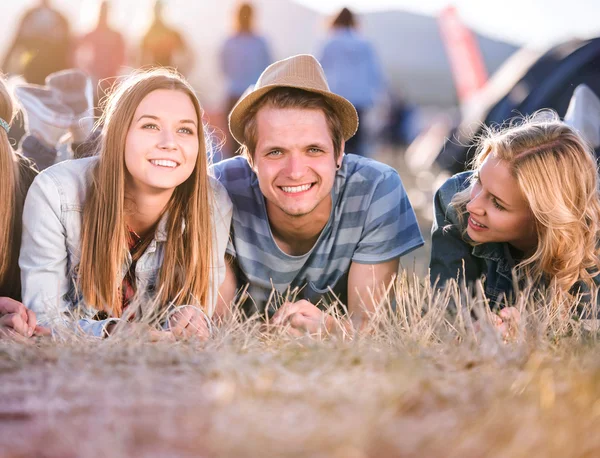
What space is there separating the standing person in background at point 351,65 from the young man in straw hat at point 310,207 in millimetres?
3942

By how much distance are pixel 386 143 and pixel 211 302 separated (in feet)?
40.8

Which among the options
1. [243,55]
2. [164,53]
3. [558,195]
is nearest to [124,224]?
[558,195]

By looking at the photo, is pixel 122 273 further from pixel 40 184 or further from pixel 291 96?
pixel 291 96

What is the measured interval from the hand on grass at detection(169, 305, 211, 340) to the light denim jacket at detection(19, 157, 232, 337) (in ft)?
0.56

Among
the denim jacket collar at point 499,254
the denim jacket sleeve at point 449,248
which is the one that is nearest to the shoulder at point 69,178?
the denim jacket sleeve at point 449,248

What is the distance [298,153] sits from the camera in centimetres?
288

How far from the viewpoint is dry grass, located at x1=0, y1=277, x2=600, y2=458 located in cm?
129

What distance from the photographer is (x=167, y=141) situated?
280 cm

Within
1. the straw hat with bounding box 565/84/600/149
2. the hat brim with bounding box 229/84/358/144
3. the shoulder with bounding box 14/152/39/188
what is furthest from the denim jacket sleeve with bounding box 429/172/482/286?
the shoulder with bounding box 14/152/39/188

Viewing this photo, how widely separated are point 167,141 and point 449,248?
3.96 feet

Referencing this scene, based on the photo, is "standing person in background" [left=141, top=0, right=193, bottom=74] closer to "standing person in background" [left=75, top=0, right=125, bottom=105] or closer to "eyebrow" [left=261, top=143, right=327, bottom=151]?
"standing person in background" [left=75, top=0, right=125, bottom=105]

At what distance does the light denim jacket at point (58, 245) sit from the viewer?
8.67 feet

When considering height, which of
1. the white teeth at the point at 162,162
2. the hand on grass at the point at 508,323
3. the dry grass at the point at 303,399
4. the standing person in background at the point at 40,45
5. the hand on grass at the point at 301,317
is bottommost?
the hand on grass at the point at 301,317

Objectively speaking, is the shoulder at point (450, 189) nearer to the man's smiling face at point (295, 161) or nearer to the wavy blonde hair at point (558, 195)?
the wavy blonde hair at point (558, 195)
